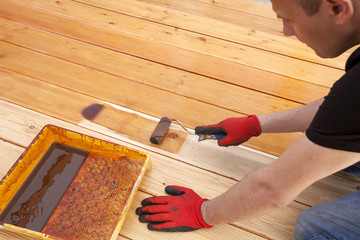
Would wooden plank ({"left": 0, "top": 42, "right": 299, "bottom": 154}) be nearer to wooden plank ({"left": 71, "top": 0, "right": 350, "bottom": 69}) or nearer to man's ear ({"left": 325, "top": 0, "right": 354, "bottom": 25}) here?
wooden plank ({"left": 71, "top": 0, "right": 350, "bottom": 69})

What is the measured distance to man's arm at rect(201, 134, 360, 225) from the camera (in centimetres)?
72

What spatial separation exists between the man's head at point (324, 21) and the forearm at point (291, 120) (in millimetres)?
389

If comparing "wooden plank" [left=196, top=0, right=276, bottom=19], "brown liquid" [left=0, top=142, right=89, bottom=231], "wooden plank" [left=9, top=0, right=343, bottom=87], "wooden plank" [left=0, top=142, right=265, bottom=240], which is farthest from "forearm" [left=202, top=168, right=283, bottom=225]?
"wooden plank" [left=196, top=0, right=276, bottom=19]

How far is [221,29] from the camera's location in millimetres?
1978

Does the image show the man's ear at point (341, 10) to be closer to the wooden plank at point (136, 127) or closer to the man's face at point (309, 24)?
the man's face at point (309, 24)

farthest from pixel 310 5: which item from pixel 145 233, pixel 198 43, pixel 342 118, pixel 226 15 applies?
pixel 226 15

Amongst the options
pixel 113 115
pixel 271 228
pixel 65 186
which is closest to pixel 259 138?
pixel 271 228

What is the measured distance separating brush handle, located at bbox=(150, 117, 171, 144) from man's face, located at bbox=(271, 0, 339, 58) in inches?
28.9

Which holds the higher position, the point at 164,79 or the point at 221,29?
the point at 221,29

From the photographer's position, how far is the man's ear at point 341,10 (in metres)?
0.66

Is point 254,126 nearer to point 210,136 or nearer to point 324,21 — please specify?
point 210,136

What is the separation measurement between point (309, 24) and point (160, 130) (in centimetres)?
82

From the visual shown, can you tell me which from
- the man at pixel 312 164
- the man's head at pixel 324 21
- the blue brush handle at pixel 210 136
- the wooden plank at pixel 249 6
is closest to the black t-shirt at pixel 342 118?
the man at pixel 312 164

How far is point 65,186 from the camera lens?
3.92ft
